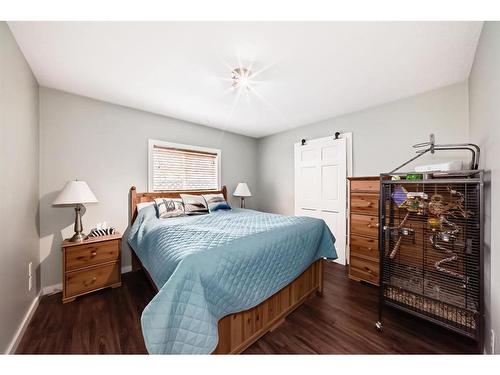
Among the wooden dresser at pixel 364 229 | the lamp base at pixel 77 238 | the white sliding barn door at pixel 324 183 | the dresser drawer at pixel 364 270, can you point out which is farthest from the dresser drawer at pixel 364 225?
the lamp base at pixel 77 238

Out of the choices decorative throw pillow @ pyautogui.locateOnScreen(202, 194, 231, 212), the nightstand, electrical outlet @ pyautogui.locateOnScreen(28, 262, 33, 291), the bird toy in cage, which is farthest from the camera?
decorative throw pillow @ pyautogui.locateOnScreen(202, 194, 231, 212)

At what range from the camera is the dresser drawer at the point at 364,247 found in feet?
7.89

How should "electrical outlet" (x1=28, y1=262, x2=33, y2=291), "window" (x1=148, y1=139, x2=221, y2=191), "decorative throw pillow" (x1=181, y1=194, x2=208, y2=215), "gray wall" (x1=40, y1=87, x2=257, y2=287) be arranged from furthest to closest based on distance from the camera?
"window" (x1=148, y1=139, x2=221, y2=191), "decorative throw pillow" (x1=181, y1=194, x2=208, y2=215), "gray wall" (x1=40, y1=87, x2=257, y2=287), "electrical outlet" (x1=28, y1=262, x2=33, y2=291)

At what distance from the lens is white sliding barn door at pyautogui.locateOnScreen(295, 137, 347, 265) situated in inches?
123

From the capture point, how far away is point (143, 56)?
1678 mm

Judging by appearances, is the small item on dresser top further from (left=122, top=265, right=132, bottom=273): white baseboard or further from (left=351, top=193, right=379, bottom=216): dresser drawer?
(left=351, top=193, right=379, bottom=216): dresser drawer

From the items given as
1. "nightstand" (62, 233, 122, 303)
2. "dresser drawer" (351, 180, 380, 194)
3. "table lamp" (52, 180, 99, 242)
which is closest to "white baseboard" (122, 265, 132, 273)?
"nightstand" (62, 233, 122, 303)

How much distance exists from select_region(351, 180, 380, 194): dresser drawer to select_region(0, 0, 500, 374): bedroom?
0.02 metres

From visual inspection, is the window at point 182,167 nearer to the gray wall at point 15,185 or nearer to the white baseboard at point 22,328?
the gray wall at point 15,185

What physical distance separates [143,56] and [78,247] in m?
2.03

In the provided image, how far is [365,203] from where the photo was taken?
249 centimetres

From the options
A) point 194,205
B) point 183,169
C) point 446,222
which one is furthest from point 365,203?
point 183,169
